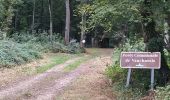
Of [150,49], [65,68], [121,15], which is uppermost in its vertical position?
[121,15]

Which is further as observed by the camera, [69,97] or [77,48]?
[77,48]

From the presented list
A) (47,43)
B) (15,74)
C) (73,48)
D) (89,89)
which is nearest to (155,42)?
(89,89)

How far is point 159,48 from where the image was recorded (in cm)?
1326

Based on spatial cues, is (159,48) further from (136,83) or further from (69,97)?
(69,97)

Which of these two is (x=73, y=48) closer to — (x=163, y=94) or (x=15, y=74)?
(x=15, y=74)

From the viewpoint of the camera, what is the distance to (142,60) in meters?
12.9

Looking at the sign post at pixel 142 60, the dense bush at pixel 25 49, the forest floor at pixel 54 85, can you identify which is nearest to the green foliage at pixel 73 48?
the dense bush at pixel 25 49

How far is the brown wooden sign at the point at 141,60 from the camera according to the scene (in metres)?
12.6

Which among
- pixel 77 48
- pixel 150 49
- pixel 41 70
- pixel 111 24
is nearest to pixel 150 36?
pixel 150 49

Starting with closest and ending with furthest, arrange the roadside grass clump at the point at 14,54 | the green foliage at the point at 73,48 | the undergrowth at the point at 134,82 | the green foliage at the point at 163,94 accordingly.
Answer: the green foliage at the point at 163,94, the undergrowth at the point at 134,82, the roadside grass clump at the point at 14,54, the green foliage at the point at 73,48

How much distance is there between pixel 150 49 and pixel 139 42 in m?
1.75

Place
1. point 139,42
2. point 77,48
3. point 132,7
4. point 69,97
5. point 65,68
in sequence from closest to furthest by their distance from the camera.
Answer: point 132,7, point 69,97, point 139,42, point 65,68, point 77,48

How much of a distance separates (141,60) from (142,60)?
36mm

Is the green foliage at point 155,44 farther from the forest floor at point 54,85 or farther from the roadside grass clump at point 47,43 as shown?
the roadside grass clump at point 47,43
